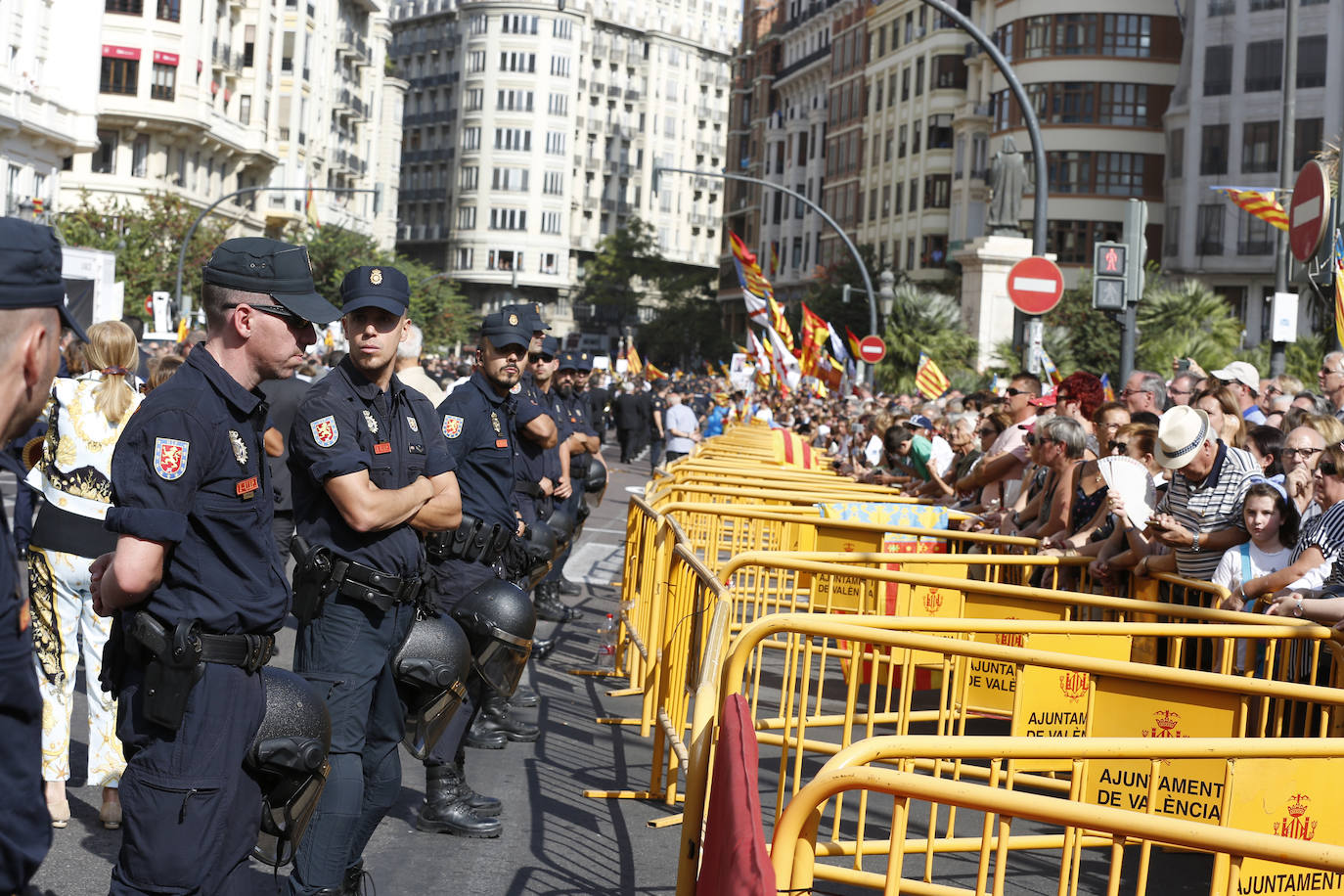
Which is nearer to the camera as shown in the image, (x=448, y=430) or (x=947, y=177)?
(x=448, y=430)

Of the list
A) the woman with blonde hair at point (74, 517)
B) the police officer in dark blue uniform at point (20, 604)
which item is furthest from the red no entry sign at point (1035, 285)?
the police officer in dark blue uniform at point (20, 604)

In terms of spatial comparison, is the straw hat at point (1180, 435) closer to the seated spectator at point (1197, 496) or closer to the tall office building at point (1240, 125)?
the seated spectator at point (1197, 496)

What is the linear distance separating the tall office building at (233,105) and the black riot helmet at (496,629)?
4809 cm

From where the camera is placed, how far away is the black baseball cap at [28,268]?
8.96ft

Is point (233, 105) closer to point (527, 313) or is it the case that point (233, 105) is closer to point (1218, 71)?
point (1218, 71)

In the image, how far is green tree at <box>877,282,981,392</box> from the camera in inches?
1313

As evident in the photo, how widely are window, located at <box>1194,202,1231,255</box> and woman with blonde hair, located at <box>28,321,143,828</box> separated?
54.6 meters

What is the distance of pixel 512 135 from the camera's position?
408 feet

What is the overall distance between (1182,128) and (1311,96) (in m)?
6.51

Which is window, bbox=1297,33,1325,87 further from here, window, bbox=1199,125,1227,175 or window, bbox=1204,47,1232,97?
window, bbox=1199,125,1227,175

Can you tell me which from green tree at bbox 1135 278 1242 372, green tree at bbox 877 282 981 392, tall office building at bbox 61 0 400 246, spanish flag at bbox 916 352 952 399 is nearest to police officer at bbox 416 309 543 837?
spanish flag at bbox 916 352 952 399

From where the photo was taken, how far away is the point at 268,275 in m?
4.51

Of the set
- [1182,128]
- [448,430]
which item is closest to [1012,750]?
[448,430]

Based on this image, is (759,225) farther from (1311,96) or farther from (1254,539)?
(1254,539)
